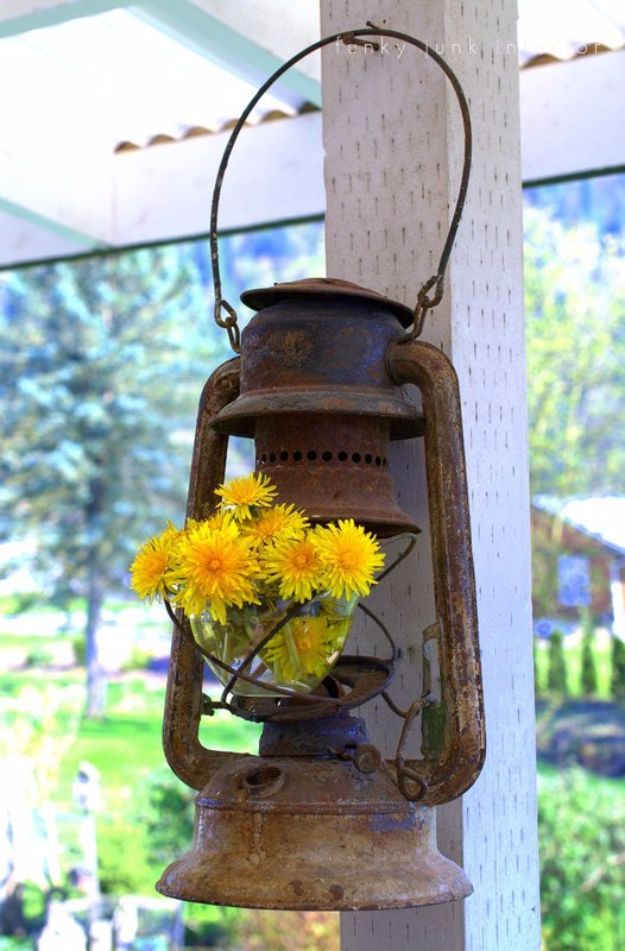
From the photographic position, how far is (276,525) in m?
1.47

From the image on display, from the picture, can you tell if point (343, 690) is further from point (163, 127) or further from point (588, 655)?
point (588, 655)

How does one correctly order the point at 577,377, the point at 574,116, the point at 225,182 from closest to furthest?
the point at 574,116
the point at 225,182
the point at 577,377

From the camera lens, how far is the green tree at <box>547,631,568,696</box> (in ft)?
33.4

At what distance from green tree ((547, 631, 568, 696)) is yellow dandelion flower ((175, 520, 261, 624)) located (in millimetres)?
9011

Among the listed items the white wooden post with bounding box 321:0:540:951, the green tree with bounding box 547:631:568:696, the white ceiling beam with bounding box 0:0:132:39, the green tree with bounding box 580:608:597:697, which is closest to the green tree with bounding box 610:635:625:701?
the green tree with bounding box 580:608:597:697

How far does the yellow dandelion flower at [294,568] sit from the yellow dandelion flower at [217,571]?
0.05ft

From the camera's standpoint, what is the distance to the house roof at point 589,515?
1052 centimetres

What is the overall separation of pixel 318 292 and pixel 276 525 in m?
0.28

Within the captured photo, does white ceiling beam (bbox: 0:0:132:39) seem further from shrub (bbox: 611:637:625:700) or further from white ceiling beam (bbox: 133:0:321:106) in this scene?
shrub (bbox: 611:637:625:700)

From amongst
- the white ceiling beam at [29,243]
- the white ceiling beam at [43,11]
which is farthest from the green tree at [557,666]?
the white ceiling beam at [43,11]

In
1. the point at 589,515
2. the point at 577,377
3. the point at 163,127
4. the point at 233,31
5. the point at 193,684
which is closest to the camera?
the point at 193,684

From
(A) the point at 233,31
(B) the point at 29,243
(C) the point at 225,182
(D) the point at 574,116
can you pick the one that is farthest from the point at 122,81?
(D) the point at 574,116

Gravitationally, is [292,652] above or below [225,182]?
below

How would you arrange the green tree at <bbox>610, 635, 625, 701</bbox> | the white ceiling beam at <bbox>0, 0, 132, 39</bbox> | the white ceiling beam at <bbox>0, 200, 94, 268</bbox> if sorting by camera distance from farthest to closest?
the green tree at <bbox>610, 635, 625, 701</bbox> < the white ceiling beam at <bbox>0, 200, 94, 268</bbox> < the white ceiling beam at <bbox>0, 0, 132, 39</bbox>
